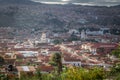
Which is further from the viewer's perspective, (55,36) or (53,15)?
(53,15)

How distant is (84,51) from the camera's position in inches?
1264

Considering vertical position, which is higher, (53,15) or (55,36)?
(55,36)

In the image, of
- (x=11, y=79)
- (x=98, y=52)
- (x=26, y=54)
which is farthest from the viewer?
(x=98, y=52)

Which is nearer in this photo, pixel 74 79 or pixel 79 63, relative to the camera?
pixel 74 79

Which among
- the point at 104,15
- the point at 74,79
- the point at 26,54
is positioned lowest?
the point at 104,15

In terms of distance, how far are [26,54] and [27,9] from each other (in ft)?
123

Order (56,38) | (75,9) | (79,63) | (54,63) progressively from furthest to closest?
1. (75,9)
2. (56,38)
3. (79,63)
4. (54,63)

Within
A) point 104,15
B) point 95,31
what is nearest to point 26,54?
point 95,31

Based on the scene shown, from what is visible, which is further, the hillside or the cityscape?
the hillside

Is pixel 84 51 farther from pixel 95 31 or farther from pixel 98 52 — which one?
pixel 95 31

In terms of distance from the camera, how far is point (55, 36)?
148 ft

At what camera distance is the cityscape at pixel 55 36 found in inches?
925

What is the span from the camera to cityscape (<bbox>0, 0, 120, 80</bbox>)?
2349cm

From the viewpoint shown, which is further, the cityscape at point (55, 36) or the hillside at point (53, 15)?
the hillside at point (53, 15)
